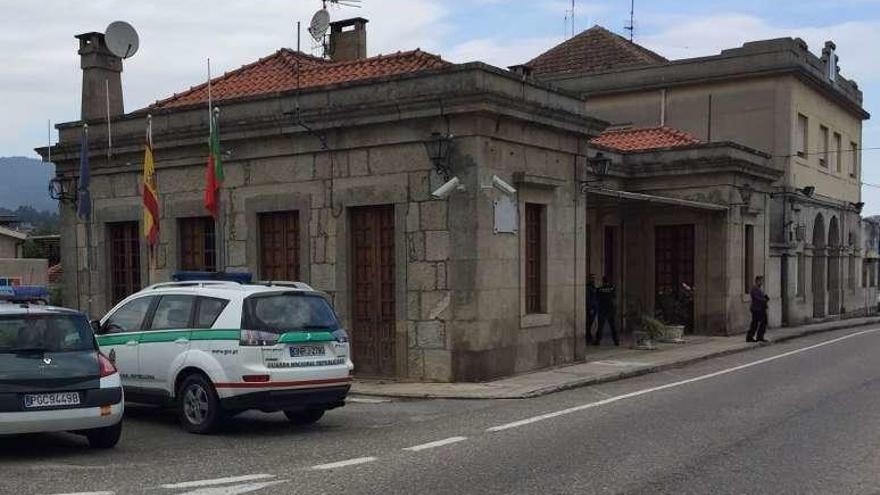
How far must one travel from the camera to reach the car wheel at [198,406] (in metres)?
9.94

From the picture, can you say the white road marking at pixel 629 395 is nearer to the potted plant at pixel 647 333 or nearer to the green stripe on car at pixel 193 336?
the green stripe on car at pixel 193 336

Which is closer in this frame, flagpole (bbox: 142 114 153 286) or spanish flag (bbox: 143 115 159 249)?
spanish flag (bbox: 143 115 159 249)

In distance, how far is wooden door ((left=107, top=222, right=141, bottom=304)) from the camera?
1939cm

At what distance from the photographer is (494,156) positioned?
14.8 metres

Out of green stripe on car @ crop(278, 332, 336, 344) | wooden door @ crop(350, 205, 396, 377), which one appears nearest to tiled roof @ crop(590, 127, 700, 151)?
wooden door @ crop(350, 205, 396, 377)

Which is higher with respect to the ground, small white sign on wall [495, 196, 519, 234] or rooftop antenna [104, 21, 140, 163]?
rooftop antenna [104, 21, 140, 163]

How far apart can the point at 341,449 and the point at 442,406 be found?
3.46 metres

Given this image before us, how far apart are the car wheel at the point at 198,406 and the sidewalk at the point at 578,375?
3851 mm

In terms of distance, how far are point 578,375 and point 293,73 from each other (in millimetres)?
9241

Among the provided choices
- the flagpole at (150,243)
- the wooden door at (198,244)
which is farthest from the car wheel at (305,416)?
the wooden door at (198,244)

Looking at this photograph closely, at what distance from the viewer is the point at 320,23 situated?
22.3 metres

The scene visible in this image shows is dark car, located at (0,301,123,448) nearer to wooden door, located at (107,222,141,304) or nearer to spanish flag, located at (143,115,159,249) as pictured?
spanish flag, located at (143,115,159,249)

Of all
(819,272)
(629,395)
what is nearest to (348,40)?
(629,395)

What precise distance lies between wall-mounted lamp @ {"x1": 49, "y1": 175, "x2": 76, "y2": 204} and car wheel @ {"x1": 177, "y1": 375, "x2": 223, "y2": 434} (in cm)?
1119
